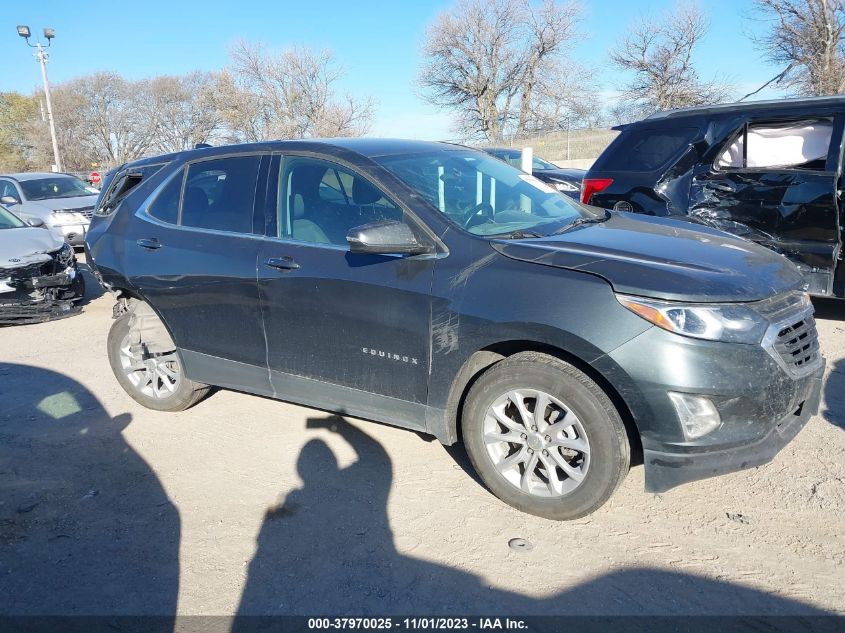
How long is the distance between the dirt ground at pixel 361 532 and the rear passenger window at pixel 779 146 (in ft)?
8.55

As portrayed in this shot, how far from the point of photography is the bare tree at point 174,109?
42219mm

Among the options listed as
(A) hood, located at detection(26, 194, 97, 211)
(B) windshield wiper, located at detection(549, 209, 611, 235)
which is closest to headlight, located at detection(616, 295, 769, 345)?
(B) windshield wiper, located at detection(549, 209, 611, 235)

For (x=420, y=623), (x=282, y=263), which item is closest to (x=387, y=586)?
(x=420, y=623)

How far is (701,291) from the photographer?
285 centimetres

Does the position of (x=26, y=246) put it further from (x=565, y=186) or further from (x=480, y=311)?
(x=565, y=186)

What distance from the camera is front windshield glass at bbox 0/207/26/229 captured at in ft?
27.9

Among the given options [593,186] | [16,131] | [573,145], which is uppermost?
[16,131]

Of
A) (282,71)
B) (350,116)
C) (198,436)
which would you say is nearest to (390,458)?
(198,436)

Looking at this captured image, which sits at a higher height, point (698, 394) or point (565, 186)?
point (565, 186)

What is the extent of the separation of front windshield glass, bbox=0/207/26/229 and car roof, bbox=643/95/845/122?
8000 mm

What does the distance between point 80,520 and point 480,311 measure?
2382mm

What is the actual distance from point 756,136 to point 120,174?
5.84 m

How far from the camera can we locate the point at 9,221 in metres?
8.66

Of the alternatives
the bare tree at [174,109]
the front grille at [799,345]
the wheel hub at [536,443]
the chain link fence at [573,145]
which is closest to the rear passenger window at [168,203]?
the wheel hub at [536,443]
